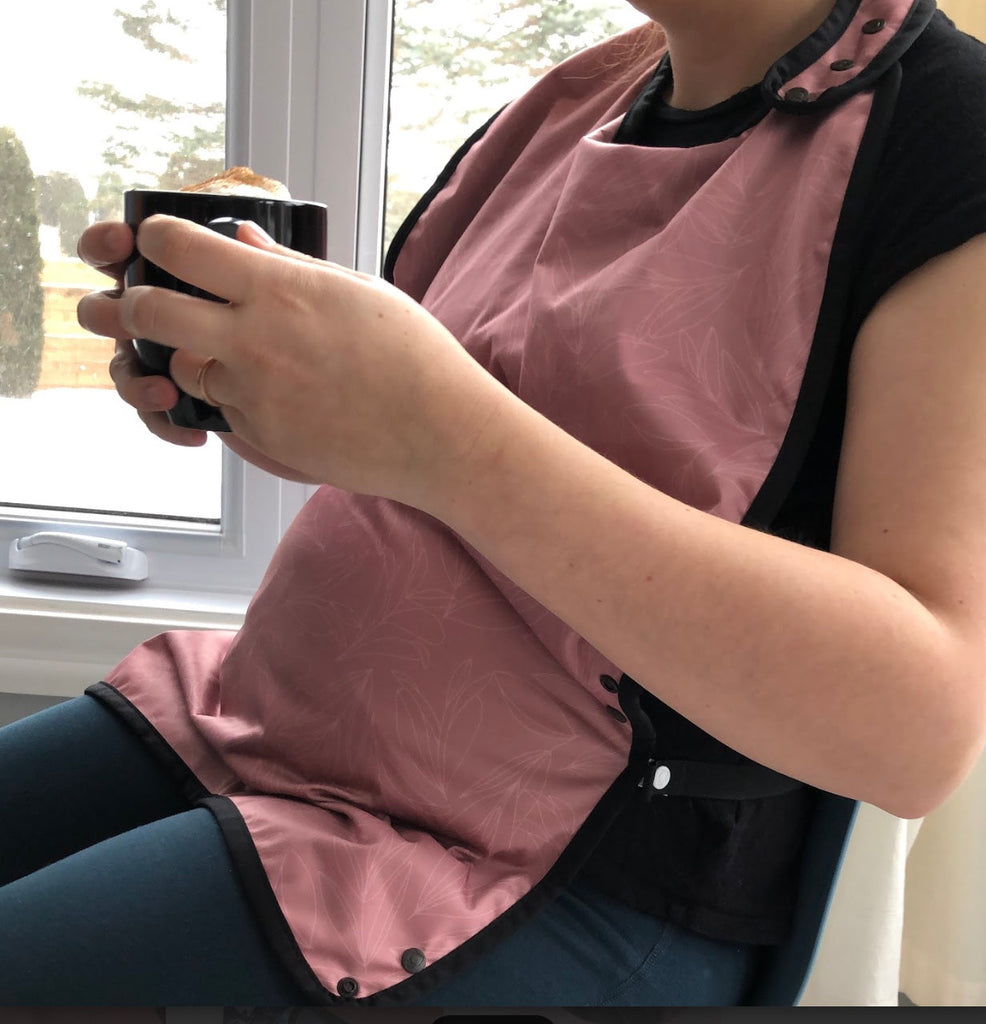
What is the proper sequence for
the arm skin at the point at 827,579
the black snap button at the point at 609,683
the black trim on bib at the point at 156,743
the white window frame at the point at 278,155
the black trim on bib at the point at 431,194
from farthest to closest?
1. the white window frame at the point at 278,155
2. the black trim on bib at the point at 431,194
3. the black trim on bib at the point at 156,743
4. the black snap button at the point at 609,683
5. the arm skin at the point at 827,579

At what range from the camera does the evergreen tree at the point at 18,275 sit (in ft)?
4.17

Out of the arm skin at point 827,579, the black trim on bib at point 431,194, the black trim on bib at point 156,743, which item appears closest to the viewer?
the arm skin at point 827,579

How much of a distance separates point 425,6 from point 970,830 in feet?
3.38

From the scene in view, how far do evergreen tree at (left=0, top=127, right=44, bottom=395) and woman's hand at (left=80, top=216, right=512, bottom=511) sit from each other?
0.87 meters

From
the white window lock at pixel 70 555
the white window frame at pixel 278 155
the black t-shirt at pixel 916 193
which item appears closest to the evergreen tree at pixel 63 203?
the white window frame at pixel 278 155

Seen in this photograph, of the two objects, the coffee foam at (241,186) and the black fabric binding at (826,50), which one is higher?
the black fabric binding at (826,50)

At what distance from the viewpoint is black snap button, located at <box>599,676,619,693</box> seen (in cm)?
59

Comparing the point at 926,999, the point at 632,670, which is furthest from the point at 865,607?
the point at 926,999

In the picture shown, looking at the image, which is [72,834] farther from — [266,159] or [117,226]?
[266,159]

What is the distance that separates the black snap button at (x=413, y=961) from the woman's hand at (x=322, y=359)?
22 cm

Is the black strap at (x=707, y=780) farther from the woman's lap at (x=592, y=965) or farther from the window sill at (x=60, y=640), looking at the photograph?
the window sill at (x=60, y=640)

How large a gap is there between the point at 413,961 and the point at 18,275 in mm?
1016

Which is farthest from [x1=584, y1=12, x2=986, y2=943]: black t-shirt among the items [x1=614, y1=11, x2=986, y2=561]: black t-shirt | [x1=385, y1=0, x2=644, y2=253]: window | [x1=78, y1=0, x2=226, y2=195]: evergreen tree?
[x1=78, y1=0, x2=226, y2=195]: evergreen tree

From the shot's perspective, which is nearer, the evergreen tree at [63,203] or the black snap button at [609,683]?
the black snap button at [609,683]
